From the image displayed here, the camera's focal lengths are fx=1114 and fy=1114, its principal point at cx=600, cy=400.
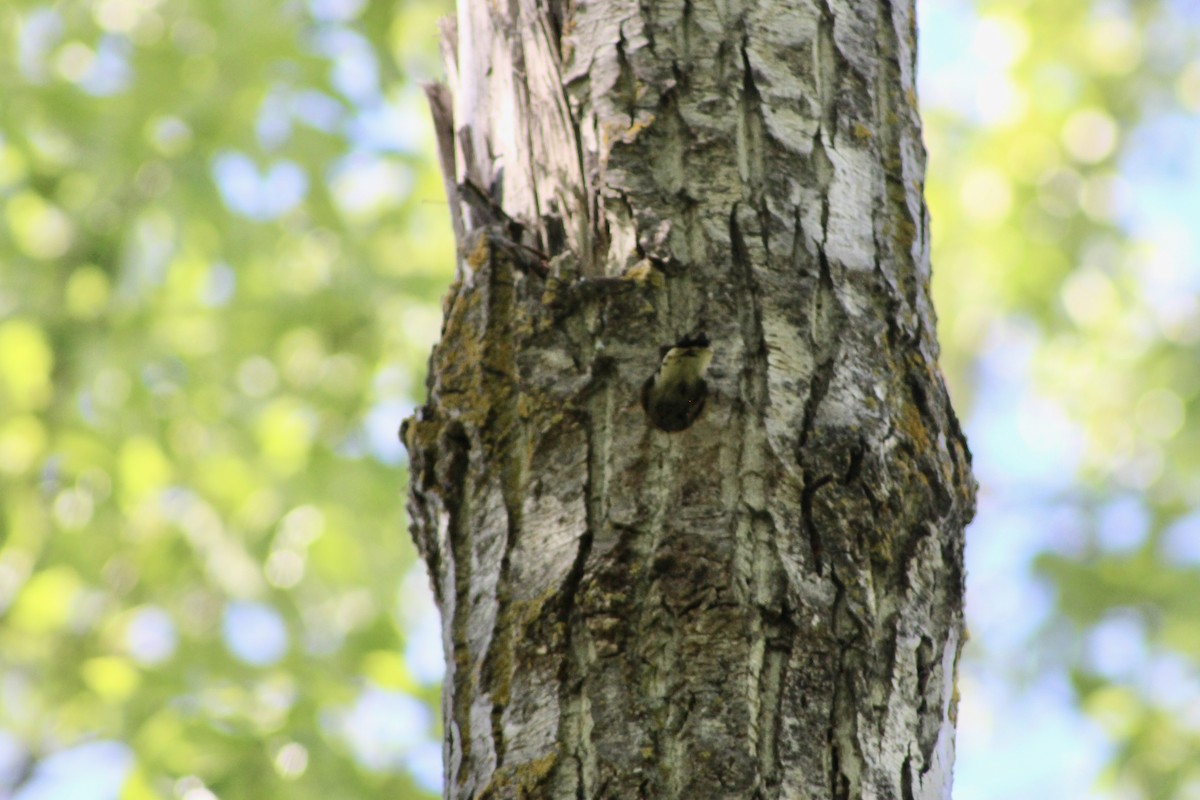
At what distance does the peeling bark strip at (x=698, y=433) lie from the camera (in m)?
0.88

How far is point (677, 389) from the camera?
0.96m

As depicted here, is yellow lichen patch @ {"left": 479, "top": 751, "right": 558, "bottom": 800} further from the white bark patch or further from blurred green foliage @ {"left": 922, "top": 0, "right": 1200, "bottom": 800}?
blurred green foliage @ {"left": 922, "top": 0, "right": 1200, "bottom": 800}

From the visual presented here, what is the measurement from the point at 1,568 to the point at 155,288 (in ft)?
3.34

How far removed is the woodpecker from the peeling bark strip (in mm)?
11

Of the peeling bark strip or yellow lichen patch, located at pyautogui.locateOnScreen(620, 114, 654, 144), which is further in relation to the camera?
yellow lichen patch, located at pyautogui.locateOnScreen(620, 114, 654, 144)

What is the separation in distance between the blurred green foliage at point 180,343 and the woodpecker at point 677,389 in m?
2.41

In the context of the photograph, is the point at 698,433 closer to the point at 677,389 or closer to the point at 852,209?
the point at 677,389

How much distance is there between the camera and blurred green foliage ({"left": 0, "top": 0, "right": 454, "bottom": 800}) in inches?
131

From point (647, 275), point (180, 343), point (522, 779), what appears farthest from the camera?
point (180, 343)

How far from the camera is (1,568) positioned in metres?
3.53

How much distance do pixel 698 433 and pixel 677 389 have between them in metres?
0.04

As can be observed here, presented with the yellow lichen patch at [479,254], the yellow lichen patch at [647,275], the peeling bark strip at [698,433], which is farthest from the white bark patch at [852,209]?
the yellow lichen patch at [479,254]

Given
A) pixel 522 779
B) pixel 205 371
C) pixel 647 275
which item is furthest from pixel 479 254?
pixel 205 371

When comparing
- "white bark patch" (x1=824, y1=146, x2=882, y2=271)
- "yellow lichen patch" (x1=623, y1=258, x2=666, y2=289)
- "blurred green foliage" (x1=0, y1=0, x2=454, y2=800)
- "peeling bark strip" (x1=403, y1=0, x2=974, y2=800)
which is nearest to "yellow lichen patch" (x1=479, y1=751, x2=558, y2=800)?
"peeling bark strip" (x1=403, y1=0, x2=974, y2=800)
